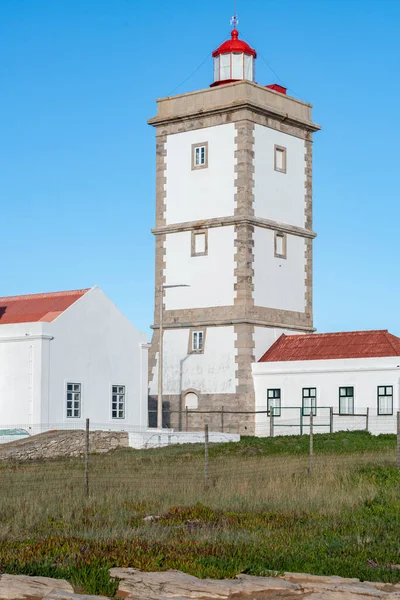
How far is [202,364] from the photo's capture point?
42312mm

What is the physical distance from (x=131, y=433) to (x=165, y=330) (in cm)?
992

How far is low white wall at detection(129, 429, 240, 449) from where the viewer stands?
34.2 m

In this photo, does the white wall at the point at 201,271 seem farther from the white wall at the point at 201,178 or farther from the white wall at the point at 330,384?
the white wall at the point at 330,384

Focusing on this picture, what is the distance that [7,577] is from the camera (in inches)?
350

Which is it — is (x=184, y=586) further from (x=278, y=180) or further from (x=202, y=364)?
(x=278, y=180)

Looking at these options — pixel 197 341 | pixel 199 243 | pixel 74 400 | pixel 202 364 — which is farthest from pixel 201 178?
pixel 74 400

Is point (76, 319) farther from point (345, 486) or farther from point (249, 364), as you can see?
point (345, 486)

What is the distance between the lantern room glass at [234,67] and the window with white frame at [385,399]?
14921mm

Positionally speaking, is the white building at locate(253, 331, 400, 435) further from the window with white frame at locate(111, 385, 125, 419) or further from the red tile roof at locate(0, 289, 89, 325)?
the red tile roof at locate(0, 289, 89, 325)

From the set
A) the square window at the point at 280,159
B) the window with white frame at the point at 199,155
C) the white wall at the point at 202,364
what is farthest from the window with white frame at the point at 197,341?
the square window at the point at 280,159

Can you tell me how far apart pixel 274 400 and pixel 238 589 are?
32.1m

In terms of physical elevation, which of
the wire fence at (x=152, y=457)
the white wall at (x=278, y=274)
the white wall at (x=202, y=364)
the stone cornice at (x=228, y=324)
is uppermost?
the white wall at (x=278, y=274)

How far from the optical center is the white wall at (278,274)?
42219 millimetres

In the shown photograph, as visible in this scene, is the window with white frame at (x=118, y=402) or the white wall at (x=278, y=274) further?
the white wall at (x=278, y=274)
